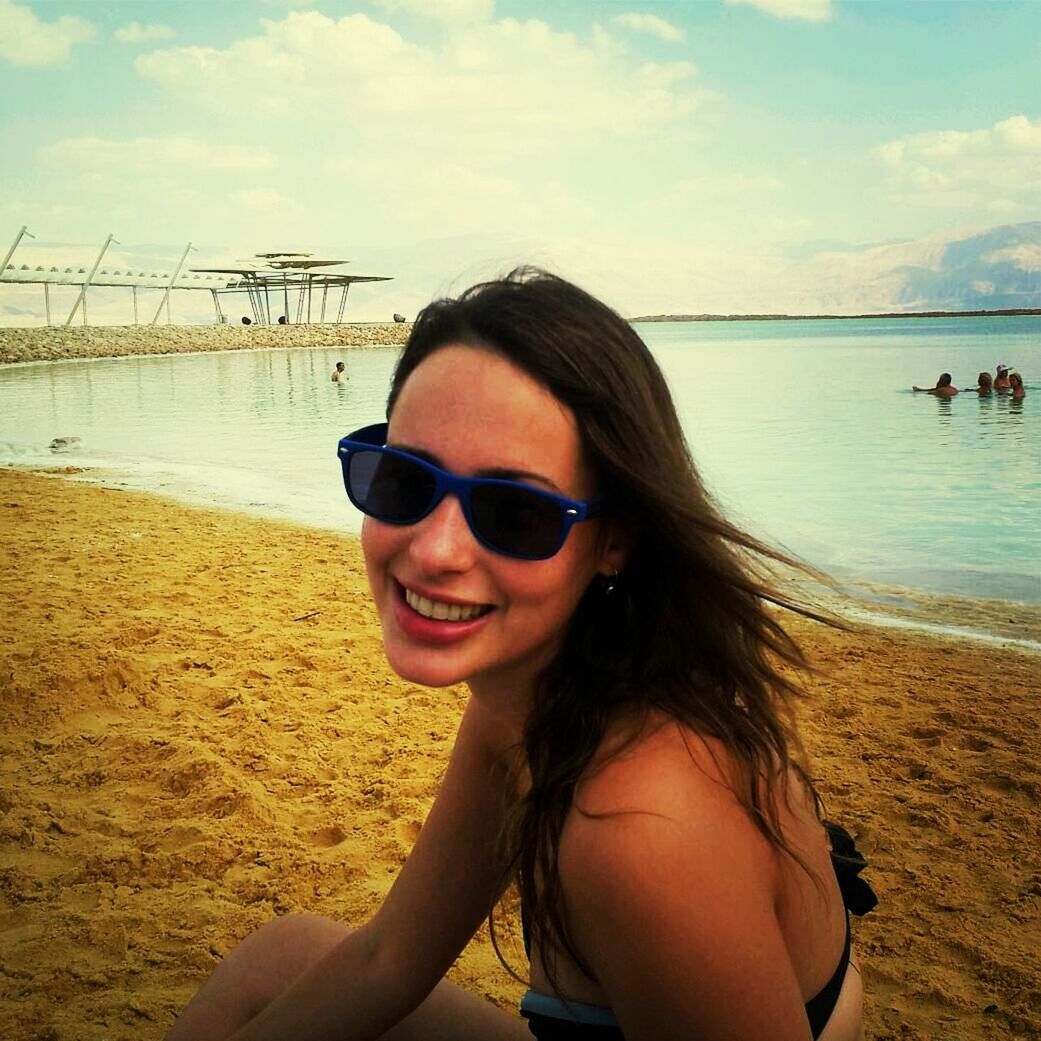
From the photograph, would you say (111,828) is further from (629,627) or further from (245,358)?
(245,358)

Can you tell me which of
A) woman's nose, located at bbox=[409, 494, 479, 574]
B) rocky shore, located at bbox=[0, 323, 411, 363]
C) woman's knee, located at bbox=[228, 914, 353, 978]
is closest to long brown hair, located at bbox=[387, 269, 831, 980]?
woman's nose, located at bbox=[409, 494, 479, 574]

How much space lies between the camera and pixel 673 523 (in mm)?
1432

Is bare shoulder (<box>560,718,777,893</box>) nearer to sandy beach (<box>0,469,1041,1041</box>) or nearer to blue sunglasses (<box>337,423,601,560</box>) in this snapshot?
blue sunglasses (<box>337,423,601,560</box>)

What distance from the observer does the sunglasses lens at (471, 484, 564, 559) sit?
4.49 feet

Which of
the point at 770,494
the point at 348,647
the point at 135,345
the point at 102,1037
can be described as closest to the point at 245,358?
the point at 135,345

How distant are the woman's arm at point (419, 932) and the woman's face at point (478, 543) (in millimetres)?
241

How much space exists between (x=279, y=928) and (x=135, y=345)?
140ft

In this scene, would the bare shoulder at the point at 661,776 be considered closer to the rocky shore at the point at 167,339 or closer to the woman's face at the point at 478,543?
the woman's face at the point at 478,543

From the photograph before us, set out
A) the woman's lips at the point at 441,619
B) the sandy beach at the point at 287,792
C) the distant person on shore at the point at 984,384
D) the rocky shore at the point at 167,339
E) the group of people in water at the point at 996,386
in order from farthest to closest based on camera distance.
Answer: the rocky shore at the point at 167,339 → the distant person on shore at the point at 984,384 → the group of people in water at the point at 996,386 → the sandy beach at the point at 287,792 → the woman's lips at the point at 441,619

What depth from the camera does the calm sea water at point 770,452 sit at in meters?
9.02

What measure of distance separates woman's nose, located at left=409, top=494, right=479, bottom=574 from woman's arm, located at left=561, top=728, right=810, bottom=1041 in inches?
16.4

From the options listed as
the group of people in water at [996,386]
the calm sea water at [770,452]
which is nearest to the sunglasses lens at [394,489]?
the calm sea water at [770,452]

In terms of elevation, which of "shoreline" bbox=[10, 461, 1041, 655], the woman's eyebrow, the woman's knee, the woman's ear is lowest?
"shoreline" bbox=[10, 461, 1041, 655]

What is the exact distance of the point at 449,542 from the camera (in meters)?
1.40
